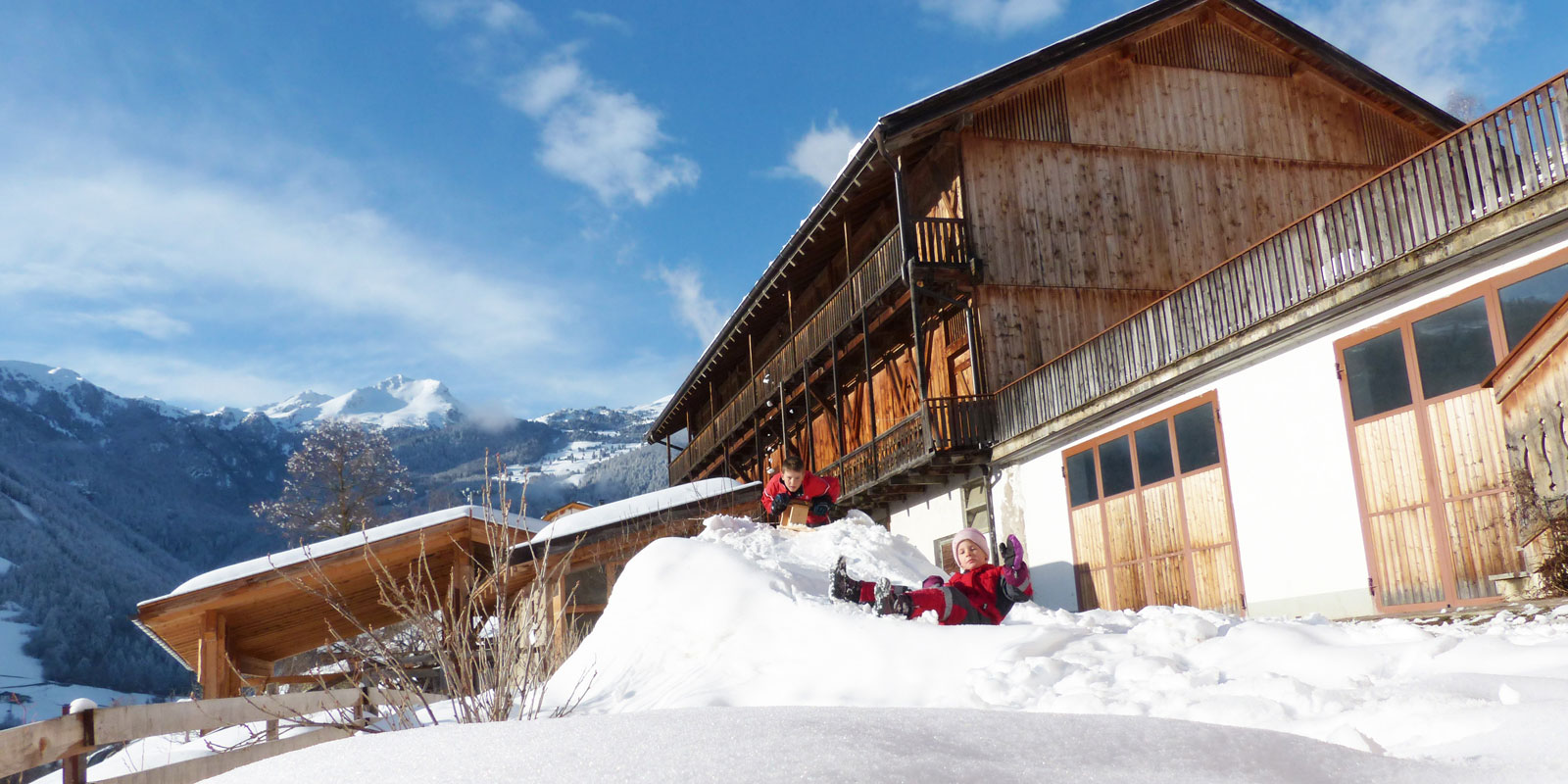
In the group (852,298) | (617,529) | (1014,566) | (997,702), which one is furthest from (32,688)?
(997,702)

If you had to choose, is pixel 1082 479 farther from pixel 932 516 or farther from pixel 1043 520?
pixel 932 516

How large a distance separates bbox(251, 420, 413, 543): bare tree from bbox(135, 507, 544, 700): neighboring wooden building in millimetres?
22345

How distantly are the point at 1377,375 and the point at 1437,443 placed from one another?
3.17 feet

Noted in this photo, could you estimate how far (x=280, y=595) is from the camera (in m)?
13.3

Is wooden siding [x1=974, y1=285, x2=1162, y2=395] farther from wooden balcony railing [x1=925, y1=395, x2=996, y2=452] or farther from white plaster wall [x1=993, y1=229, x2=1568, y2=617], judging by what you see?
white plaster wall [x1=993, y1=229, x2=1568, y2=617]

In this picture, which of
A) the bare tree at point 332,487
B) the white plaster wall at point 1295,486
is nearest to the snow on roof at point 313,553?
the white plaster wall at point 1295,486

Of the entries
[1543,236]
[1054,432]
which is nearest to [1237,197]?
[1054,432]

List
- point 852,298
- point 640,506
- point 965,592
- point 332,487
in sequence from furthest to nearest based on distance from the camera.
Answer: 1. point 332,487
2. point 852,298
3. point 640,506
4. point 965,592

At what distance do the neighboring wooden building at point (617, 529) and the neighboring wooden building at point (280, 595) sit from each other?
1.85 ft

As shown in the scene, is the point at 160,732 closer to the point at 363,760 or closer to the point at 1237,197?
the point at 363,760

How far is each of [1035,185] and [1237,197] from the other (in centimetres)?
415

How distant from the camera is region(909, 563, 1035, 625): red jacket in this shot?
734cm

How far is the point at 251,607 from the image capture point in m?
13.6

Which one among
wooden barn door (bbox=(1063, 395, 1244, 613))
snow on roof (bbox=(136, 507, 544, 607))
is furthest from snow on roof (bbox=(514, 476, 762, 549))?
wooden barn door (bbox=(1063, 395, 1244, 613))
